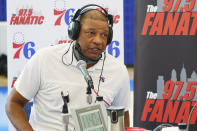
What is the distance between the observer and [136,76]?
2648mm

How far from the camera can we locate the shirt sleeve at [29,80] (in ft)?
5.46

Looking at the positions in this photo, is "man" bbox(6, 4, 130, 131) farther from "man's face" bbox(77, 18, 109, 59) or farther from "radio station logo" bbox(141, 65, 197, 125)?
"radio station logo" bbox(141, 65, 197, 125)

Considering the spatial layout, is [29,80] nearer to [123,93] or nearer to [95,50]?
[95,50]

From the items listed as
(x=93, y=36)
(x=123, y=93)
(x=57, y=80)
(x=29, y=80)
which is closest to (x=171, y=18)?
(x=123, y=93)

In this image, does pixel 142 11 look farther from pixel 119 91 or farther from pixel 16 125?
pixel 16 125

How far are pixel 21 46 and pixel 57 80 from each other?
1414 mm

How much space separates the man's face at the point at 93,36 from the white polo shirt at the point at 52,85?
0.40 ft

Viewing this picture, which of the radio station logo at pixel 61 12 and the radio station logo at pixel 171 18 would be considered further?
the radio station logo at pixel 61 12

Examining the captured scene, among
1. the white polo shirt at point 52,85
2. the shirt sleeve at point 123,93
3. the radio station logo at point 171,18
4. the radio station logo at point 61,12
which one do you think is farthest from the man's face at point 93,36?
the radio station logo at point 61,12

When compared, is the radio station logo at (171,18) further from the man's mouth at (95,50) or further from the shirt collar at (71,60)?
the man's mouth at (95,50)

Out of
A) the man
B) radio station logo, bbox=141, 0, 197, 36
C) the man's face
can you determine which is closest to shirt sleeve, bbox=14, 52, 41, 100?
the man

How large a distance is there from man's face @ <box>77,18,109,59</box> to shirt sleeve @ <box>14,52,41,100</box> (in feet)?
0.85

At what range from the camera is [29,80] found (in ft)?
5.46

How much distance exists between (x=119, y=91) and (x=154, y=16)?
918 millimetres
